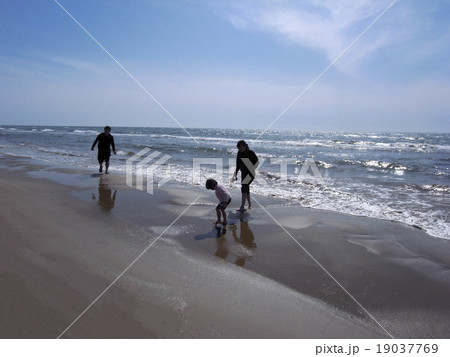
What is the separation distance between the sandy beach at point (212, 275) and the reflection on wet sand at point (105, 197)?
0.77 ft

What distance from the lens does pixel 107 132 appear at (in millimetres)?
11688

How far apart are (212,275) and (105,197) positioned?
536 centimetres

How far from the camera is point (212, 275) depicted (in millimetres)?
3883

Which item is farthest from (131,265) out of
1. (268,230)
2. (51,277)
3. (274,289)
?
(268,230)

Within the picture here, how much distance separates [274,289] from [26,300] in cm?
279

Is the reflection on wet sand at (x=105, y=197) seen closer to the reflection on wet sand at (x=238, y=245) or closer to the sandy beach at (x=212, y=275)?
the sandy beach at (x=212, y=275)

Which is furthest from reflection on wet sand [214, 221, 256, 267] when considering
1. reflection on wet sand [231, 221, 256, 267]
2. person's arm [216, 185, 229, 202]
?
person's arm [216, 185, 229, 202]

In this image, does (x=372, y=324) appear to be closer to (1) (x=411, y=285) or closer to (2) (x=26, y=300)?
(1) (x=411, y=285)

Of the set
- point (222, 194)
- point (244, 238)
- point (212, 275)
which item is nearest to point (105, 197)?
point (222, 194)

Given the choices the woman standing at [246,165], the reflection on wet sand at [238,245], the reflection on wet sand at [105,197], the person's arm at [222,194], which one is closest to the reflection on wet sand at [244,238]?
the reflection on wet sand at [238,245]

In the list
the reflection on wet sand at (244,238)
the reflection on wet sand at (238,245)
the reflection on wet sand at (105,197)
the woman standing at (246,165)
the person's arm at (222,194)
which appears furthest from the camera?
the woman standing at (246,165)

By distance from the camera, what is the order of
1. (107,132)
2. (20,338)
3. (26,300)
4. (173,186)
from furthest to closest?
1. (107,132)
2. (173,186)
3. (26,300)
4. (20,338)

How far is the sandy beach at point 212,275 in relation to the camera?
2.86m

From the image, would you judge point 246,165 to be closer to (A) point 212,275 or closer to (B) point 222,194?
(B) point 222,194
